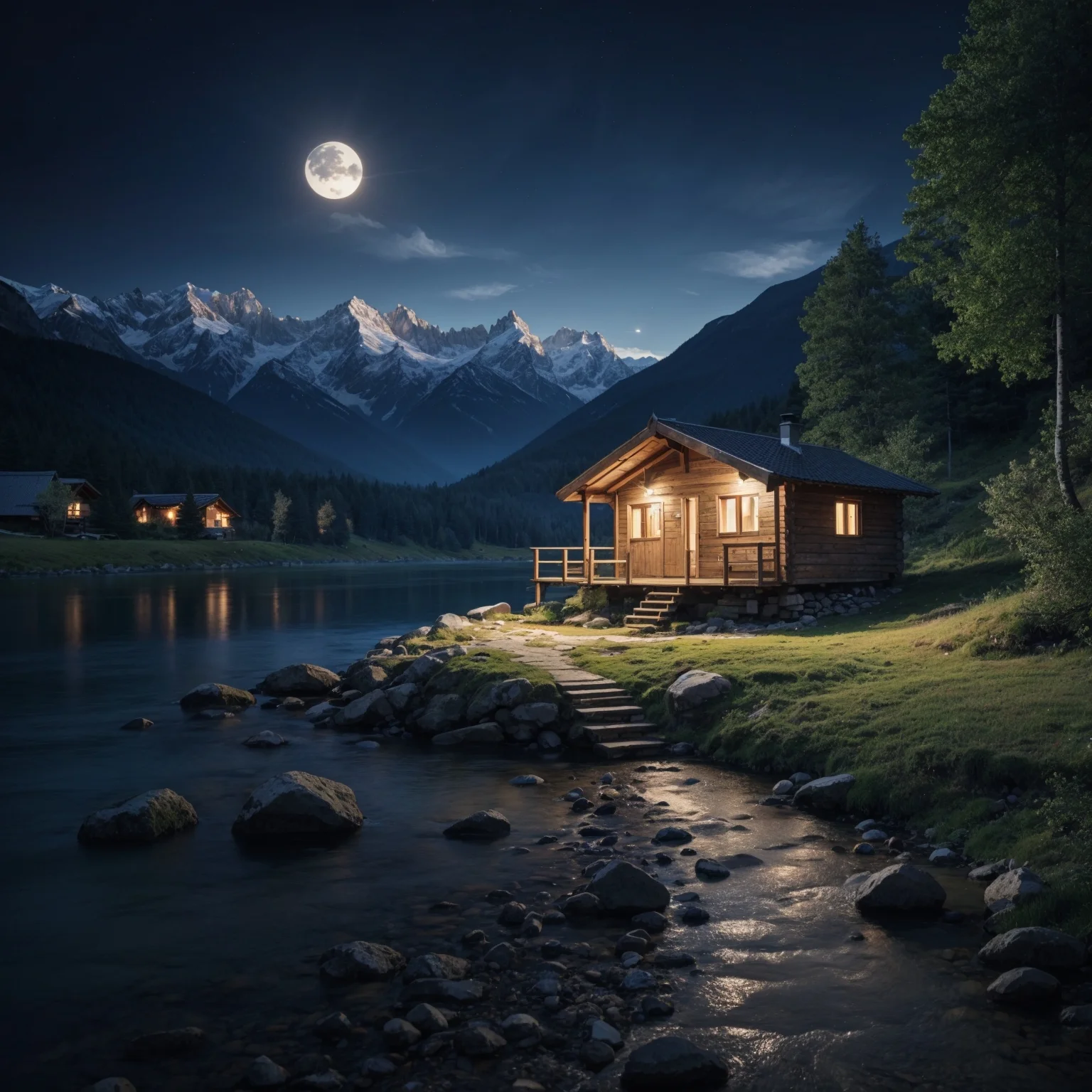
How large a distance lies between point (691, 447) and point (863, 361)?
23944 mm

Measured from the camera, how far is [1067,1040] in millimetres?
6875

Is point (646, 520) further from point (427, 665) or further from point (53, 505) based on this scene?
point (53, 505)

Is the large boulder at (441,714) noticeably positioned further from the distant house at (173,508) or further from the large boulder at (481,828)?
the distant house at (173,508)

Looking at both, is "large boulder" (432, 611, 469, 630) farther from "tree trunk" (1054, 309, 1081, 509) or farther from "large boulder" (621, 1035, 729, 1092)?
"large boulder" (621, 1035, 729, 1092)

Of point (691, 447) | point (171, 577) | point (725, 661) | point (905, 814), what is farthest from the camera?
point (171, 577)

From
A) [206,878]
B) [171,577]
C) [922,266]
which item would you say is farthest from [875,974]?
[171,577]

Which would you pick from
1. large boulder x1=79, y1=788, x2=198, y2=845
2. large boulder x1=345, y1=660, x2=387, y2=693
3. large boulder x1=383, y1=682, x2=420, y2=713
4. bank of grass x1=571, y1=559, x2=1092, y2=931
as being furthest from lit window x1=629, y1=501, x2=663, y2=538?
large boulder x1=79, y1=788, x2=198, y2=845

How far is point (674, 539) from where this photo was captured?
34.7 metres

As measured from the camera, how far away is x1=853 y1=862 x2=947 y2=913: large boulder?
31.0ft

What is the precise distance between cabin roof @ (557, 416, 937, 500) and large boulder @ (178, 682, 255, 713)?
49.5ft

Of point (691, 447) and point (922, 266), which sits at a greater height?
point (922, 266)

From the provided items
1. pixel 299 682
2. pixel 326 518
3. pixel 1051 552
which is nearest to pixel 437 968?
pixel 1051 552

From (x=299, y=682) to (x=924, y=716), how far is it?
19162mm

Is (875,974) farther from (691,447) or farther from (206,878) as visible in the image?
(691,447)
